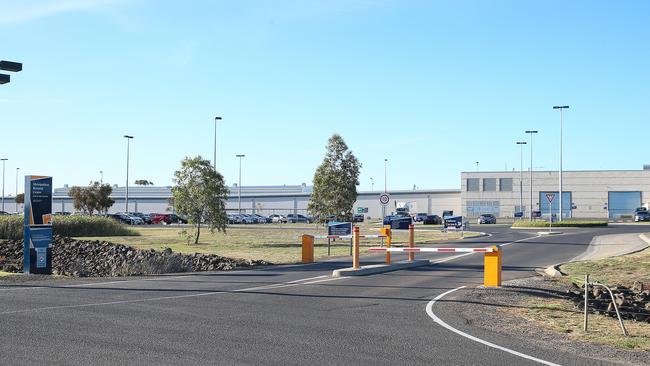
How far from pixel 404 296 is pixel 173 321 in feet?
18.6

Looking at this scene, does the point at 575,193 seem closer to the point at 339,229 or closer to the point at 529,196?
the point at 529,196

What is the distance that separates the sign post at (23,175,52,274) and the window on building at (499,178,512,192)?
3727 inches

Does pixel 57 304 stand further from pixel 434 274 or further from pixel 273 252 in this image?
pixel 273 252

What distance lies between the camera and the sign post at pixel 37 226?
21875 mm

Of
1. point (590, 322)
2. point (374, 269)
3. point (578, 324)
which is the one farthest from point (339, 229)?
point (578, 324)

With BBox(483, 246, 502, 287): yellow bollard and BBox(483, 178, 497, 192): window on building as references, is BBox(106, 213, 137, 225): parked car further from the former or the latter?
BBox(483, 246, 502, 287): yellow bollard

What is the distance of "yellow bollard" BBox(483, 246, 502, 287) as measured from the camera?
1653cm

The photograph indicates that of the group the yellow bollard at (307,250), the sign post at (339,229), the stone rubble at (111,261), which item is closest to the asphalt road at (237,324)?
the stone rubble at (111,261)

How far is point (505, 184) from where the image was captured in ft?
360

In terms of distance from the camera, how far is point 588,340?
10141 mm

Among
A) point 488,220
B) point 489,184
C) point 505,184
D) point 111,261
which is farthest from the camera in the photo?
point 489,184

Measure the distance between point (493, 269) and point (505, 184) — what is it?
96225 millimetres

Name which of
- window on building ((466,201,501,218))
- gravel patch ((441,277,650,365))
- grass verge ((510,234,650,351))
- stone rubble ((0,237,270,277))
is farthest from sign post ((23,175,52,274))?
window on building ((466,201,501,218))

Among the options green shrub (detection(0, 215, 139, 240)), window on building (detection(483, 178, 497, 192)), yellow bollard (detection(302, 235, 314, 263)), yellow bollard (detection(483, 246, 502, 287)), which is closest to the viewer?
yellow bollard (detection(483, 246, 502, 287))
